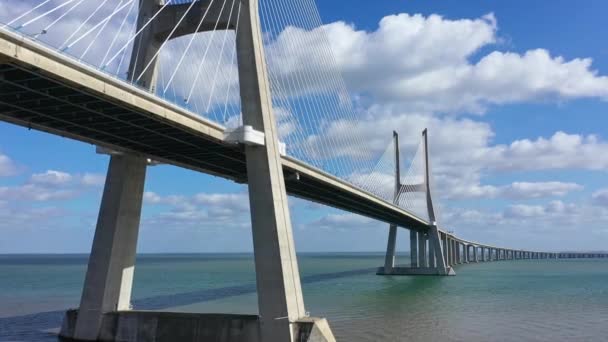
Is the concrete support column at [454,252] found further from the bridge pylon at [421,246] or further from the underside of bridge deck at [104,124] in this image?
the underside of bridge deck at [104,124]

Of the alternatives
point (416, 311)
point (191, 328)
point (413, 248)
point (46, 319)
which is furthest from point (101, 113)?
point (413, 248)

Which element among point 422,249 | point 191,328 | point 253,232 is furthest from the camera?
point 422,249

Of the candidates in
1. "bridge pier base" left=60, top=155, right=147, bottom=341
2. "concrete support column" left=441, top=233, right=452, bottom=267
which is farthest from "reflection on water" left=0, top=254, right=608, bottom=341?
"concrete support column" left=441, top=233, right=452, bottom=267

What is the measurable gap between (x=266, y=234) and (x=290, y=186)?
13.0 meters

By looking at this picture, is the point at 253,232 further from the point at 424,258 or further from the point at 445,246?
the point at 445,246

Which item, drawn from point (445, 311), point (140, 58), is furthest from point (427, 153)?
point (140, 58)

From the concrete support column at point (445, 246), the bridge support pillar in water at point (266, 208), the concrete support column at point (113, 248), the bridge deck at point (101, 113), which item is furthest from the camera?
the concrete support column at point (445, 246)

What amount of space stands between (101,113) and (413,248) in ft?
217

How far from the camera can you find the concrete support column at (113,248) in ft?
74.1

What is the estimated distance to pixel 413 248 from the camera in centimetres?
7956

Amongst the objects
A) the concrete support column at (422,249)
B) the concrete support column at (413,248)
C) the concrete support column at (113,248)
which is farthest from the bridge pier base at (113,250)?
the concrete support column at (422,249)

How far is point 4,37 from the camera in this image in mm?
12680

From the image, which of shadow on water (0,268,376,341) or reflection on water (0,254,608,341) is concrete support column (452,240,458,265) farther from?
shadow on water (0,268,376,341)

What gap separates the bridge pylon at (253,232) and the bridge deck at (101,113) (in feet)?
4.41
